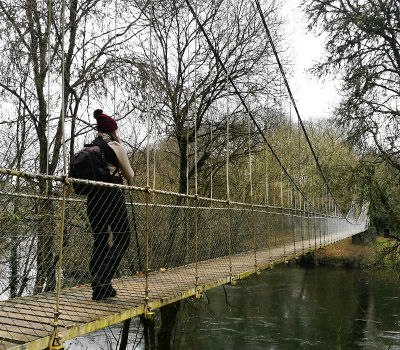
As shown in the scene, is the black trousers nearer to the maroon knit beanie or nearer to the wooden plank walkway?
the wooden plank walkway

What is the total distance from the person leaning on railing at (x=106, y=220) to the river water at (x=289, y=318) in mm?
3993

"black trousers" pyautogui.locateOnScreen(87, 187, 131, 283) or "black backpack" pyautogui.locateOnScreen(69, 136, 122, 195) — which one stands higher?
"black backpack" pyautogui.locateOnScreen(69, 136, 122, 195)

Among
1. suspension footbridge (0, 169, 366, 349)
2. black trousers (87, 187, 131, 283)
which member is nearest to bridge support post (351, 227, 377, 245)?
suspension footbridge (0, 169, 366, 349)

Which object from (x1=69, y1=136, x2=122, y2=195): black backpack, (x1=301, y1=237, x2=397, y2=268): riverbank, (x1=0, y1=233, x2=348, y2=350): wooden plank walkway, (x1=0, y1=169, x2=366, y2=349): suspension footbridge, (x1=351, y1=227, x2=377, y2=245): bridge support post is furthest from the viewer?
(x1=351, y1=227, x2=377, y2=245): bridge support post

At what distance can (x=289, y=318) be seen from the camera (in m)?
10.7

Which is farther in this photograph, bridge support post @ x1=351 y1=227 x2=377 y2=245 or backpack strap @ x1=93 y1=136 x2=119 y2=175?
bridge support post @ x1=351 y1=227 x2=377 y2=245

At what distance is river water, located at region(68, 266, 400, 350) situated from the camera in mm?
7871

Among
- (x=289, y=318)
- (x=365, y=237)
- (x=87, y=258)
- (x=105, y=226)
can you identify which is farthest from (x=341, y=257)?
(x=105, y=226)

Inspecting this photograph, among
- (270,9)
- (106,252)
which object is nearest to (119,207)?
(106,252)

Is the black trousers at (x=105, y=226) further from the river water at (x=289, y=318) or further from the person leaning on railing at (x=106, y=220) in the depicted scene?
the river water at (x=289, y=318)

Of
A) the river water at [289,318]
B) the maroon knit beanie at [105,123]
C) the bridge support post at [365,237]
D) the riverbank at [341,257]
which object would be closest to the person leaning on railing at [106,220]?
the maroon knit beanie at [105,123]

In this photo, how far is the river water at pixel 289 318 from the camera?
25.8 ft

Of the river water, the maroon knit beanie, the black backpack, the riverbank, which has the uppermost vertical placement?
the maroon knit beanie

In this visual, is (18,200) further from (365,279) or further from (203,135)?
(365,279)
